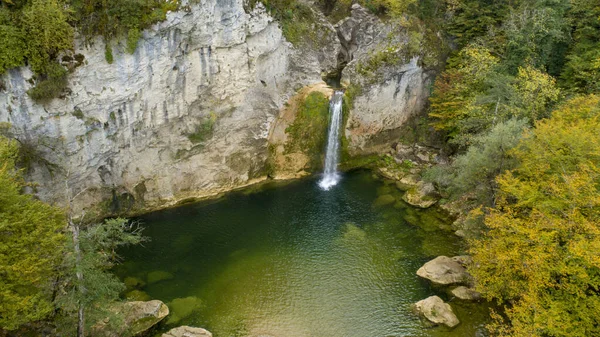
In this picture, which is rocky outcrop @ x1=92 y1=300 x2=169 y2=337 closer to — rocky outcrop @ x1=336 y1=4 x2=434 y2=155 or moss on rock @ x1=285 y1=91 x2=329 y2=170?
moss on rock @ x1=285 y1=91 x2=329 y2=170

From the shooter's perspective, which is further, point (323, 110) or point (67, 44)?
point (323, 110)

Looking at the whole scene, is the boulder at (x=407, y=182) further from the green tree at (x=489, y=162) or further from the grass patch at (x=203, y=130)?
the grass patch at (x=203, y=130)

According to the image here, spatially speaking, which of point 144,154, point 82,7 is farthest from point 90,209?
point 82,7

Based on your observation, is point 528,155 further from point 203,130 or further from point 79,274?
point 203,130

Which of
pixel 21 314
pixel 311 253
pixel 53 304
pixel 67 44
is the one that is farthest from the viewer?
pixel 311 253

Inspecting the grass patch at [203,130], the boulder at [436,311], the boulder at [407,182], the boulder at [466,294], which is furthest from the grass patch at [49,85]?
the boulder at [407,182]

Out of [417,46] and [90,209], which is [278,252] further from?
[417,46]

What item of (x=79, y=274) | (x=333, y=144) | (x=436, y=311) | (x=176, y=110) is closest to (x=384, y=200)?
(x=333, y=144)
